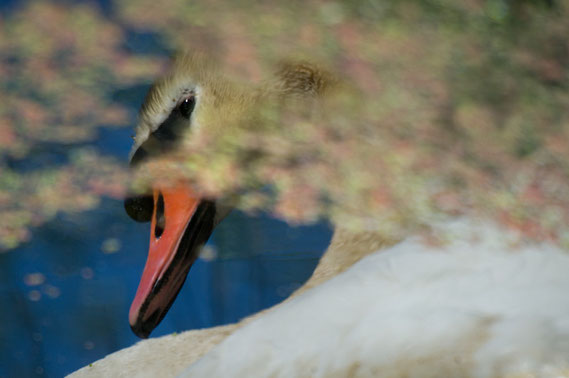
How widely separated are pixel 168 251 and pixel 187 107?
191 millimetres

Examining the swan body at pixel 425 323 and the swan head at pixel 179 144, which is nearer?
the swan body at pixel 425 323

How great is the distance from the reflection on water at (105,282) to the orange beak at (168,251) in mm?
17

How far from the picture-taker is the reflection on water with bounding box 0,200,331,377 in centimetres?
71

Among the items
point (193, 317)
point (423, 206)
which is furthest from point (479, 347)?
point (193, 317)

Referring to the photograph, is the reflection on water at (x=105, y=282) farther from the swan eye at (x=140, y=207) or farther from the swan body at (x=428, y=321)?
the swan body at (x=428, y=321)

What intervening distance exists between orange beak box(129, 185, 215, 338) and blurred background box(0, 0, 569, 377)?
0.15 feet

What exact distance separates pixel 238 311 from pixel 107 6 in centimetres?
44

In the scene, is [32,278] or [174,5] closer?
[174,5]

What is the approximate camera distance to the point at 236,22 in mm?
550

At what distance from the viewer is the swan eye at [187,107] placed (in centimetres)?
84

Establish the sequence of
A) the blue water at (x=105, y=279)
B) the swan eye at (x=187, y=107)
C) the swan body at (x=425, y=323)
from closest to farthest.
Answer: the swan body at (x=425, y=323) < the blue water at (x=105, y=279) < the swan eye at (x=187, y=107)

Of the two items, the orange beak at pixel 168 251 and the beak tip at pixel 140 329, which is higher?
the orange beak at pixel 168 251

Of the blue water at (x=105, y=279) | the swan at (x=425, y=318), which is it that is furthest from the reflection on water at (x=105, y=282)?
the swan at (x=425, y=318)

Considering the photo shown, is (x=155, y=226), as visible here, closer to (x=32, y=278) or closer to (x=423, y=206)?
(x=32, y=278)
